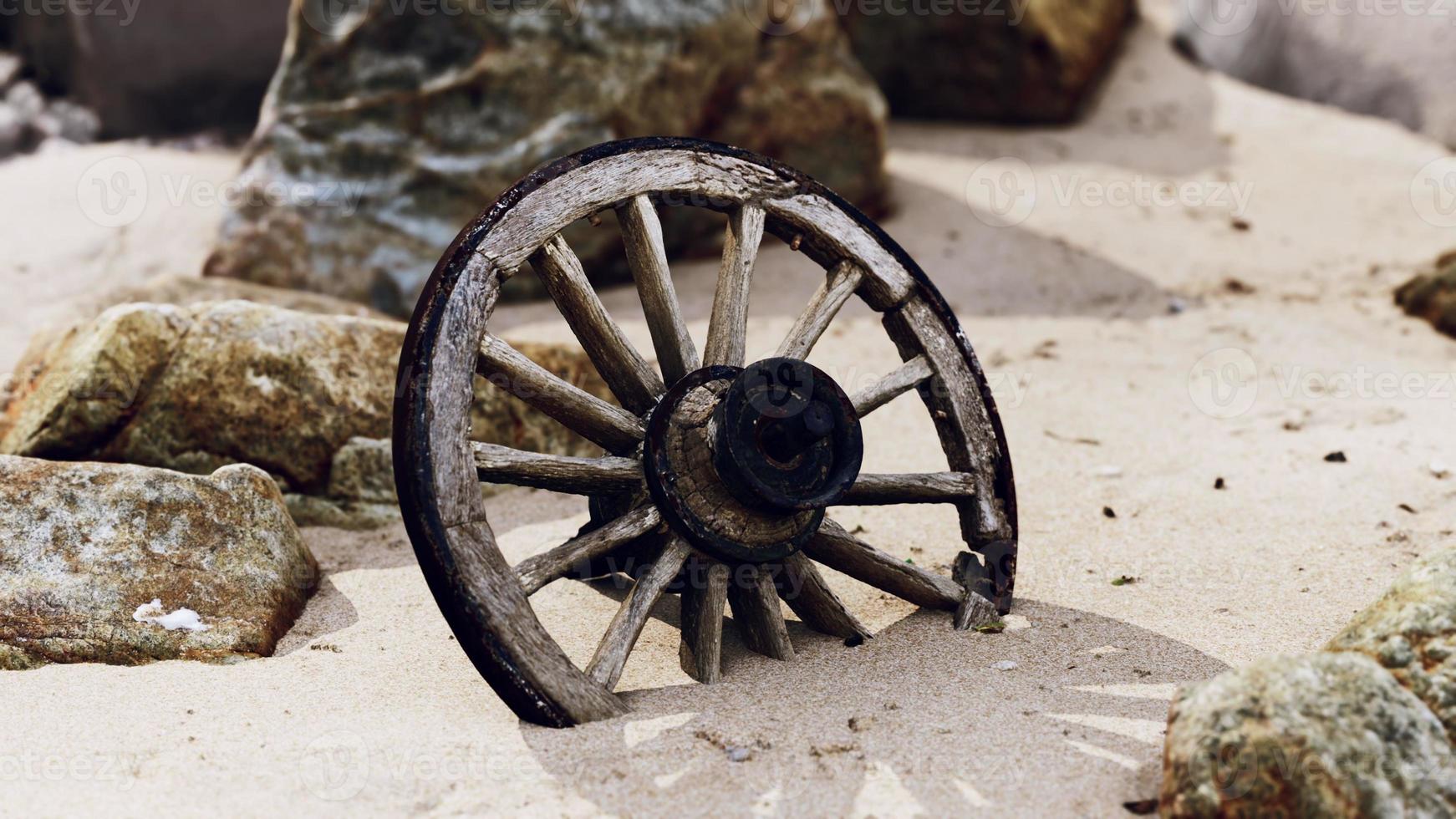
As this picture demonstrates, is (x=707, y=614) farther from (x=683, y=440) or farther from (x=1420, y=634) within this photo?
(x=1420, y=634)

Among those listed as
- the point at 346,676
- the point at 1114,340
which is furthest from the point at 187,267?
the point at 1114,340

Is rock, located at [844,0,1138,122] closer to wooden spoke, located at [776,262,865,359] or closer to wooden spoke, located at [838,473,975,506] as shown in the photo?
wooden spoke, located at [776,262,865,359]

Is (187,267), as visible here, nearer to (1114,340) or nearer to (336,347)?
(336,347)

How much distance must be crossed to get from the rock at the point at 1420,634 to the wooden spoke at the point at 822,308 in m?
1.38

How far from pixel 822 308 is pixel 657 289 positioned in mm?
450

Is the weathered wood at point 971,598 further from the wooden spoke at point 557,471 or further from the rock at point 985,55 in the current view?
the rock at point 985,55

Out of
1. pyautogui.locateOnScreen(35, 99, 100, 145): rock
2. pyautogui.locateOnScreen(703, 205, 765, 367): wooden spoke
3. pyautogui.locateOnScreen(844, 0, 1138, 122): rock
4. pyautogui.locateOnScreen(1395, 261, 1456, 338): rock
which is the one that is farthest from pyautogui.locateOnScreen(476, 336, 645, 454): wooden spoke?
pyautogui.locateOnScreen(35, 99, 100, 145): rock

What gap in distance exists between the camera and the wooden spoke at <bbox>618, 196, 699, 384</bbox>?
300cm

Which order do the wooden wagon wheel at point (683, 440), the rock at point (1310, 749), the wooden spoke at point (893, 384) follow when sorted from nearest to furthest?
the rock at point (1310, 749) < the wooden wagon wheel at point (683, 440) < the wooden spoke at point (893, 384)

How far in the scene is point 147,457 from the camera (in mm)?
3869

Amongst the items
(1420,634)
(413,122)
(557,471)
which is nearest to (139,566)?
(557,471)

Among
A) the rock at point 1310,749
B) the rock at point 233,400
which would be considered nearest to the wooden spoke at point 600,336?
the rock at point 233,400

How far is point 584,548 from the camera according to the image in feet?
8.98

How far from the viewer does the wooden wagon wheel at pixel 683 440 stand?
2557mm
